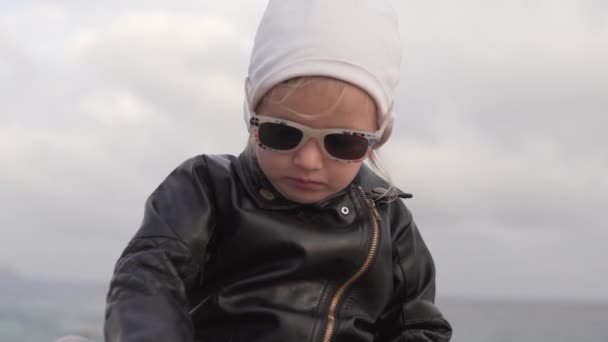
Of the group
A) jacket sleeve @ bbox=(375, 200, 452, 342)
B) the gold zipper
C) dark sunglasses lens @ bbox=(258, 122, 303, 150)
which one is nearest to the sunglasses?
dark sunglasses lens @ bbox=(258, 122, 303, 150)

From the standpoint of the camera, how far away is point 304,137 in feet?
8.65

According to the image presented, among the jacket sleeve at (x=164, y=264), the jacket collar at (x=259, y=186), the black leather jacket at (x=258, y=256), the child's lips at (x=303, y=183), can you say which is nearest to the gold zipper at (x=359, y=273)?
the black leather jacket at (x=258, y=256)

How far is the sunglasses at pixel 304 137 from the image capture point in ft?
8.65

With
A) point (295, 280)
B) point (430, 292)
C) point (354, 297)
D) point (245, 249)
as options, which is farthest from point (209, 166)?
point (430, 292)

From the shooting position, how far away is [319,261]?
9.37 ft

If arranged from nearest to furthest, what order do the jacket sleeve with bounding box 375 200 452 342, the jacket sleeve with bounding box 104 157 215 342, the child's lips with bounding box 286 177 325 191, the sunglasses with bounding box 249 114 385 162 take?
1. the jacket sleeve with bounding box 104 157 215 342
2. the sunglasses with bounding box 249 114 385 162
3. the child's lips with bounding box 286 177 325 191
4. the jacket sleeve with bounding box 375 200 452 342

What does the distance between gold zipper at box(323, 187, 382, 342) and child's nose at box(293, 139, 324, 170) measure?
46 cm

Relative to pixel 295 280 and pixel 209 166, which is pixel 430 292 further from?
pixel 209 166

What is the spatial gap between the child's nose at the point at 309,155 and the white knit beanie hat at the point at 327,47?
0.80ft

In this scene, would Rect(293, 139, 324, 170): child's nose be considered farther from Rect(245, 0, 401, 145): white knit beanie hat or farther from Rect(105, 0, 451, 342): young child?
Rect(245, 0, 401, 145): white knit beanie hat

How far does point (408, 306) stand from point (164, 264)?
1.11 meters

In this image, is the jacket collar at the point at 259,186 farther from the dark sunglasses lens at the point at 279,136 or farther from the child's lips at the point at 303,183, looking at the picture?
the dark sunglasses lens at the point at 279,136

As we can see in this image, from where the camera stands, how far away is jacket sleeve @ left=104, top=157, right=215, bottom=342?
235cm

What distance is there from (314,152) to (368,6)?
63cm
